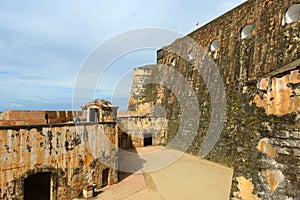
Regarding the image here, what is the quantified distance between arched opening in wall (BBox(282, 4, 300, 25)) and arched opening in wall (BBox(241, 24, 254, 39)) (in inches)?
82.4

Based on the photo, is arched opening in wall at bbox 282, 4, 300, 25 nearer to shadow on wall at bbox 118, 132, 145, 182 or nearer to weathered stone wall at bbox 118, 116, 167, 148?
shadow on wall at bbox 118, 132, 145, 182

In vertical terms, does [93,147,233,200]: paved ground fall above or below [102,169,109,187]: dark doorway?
below

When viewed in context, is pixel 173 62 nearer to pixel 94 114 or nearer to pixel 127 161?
pixel 127 161

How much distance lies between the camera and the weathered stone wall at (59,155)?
19.8 feet

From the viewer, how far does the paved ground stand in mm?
7789

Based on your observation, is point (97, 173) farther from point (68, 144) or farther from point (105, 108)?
point (105, 108)

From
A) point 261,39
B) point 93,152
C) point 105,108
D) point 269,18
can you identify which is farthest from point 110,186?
point 269,18

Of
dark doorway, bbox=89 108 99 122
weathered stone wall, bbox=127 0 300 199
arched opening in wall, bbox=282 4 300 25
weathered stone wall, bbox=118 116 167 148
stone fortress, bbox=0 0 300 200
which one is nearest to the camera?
weathered stone wall, bbox=127 0 300 199

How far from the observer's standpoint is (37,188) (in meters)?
8.63

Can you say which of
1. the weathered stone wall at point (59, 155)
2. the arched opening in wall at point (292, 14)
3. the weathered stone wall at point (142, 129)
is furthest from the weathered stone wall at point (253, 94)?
the weathered stone wall at point (59, 155)

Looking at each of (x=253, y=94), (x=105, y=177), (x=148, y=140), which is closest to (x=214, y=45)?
(x=148, y=140)

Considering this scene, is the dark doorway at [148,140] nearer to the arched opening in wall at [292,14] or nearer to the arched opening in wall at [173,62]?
the arched opening in wall at [173,62]

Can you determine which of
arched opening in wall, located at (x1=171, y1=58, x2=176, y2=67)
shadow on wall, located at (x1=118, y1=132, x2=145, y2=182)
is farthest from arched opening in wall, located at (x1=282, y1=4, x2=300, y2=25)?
arched opening in wall, located at (x1=171, y1=58, x2=176, y2=67)

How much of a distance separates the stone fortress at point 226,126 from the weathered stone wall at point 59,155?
28 millimetres
